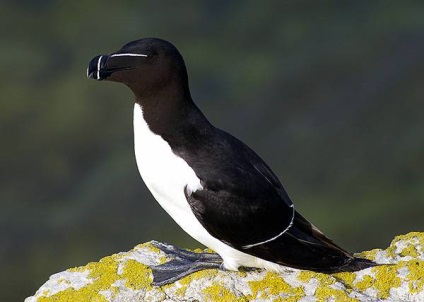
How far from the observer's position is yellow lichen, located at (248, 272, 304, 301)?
616cm

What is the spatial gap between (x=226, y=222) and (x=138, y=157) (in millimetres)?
740

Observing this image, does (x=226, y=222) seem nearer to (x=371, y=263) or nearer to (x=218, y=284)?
(x=218, y=284)

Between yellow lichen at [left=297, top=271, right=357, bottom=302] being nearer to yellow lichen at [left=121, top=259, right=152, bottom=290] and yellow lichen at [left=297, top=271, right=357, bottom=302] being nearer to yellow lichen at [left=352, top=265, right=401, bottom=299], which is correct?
yellow lichen at [left=352, top=265, right=401, bottom=299]

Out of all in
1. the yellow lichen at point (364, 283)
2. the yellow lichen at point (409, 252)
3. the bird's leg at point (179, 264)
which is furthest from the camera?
the yellow lichen at point (409, 252)

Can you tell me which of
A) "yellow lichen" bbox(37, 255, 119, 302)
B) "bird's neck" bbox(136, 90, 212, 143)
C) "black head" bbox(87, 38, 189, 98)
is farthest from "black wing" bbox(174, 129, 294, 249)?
"yellow lichen" bbox(37, 255, 119, 302)

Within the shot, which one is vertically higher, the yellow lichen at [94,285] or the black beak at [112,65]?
the black beak at [112,65]

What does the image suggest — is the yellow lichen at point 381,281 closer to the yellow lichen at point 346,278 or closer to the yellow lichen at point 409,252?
the yellow lichen at point 346,278

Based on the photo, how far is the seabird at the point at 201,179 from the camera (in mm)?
6129

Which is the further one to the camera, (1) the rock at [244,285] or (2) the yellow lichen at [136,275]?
(2) the yellow lichen at [136,275]

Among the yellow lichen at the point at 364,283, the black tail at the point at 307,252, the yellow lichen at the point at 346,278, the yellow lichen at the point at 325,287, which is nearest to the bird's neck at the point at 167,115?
the black tail at the point at 307,252

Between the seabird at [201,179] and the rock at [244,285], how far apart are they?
80 millimetres

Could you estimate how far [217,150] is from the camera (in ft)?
20.7

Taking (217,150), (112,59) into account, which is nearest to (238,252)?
(217,150)

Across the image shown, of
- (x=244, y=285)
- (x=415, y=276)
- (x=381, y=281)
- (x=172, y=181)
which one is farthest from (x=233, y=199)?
(x=415, y=276)
